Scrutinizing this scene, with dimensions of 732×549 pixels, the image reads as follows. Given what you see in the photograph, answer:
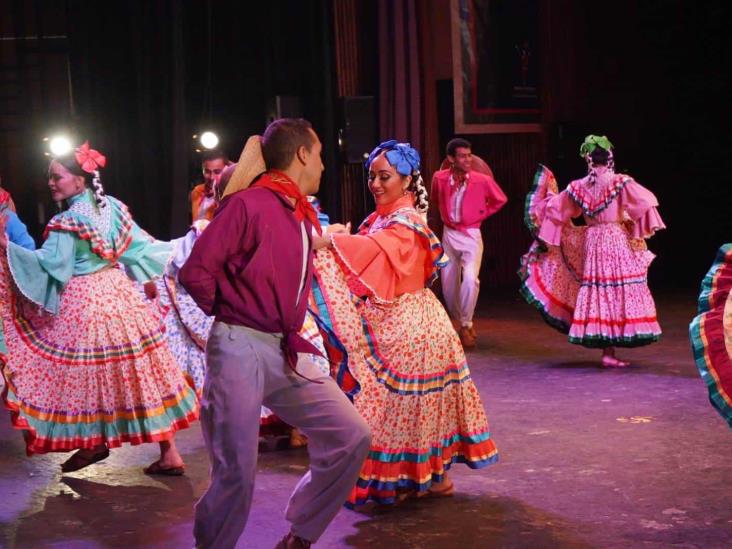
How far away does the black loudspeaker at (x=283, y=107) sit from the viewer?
34.0 feet

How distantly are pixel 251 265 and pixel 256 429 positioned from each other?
492mm

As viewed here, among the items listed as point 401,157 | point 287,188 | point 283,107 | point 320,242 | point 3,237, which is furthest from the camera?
point 283,107

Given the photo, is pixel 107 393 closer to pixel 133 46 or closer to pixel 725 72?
pixel 133 46

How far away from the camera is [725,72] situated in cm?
1391

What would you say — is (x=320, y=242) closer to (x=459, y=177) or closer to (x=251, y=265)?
(x=251, y=265)

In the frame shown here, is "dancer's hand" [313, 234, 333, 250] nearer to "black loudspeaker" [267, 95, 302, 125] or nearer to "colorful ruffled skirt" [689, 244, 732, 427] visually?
"colorful ruffled skirt" [689, 244, 732, 427]

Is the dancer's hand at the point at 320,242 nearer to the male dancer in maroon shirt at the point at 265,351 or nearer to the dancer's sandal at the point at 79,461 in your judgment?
the male dancer in maroon shirt at the point at 265,351

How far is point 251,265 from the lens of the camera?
3350 millimetres

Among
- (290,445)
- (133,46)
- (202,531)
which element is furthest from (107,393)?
(133,46)

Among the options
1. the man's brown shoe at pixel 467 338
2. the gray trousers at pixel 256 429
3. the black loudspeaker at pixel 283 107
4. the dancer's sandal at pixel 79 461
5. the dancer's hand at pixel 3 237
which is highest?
the black loudspeaker at pixel 283 107

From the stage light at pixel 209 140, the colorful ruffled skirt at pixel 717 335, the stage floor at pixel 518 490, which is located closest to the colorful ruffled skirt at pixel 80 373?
the stage floor at pixel 518 490

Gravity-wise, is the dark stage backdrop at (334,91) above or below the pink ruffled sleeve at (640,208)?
above

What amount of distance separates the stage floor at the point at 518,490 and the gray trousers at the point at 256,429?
0.62 meters

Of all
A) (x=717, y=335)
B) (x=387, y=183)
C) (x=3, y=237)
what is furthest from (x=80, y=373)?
(x=717, y=335)
